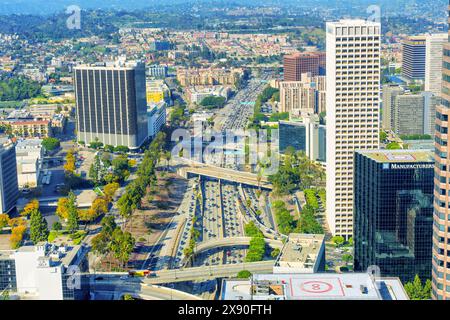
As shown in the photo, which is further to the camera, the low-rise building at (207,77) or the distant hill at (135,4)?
the low-rise building at (207,77)

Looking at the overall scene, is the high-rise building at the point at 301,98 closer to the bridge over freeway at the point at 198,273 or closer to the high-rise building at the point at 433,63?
the high-rise building at the point at 433,63

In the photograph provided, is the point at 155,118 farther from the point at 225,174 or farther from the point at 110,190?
the point at 110,190

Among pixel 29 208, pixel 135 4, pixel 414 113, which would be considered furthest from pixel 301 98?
pixel 135 4

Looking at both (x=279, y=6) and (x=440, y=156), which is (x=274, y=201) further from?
(x=279, y=6)

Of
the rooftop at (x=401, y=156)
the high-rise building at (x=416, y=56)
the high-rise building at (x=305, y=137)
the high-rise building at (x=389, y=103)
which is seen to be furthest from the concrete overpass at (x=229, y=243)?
the high-rise building at (x=416, y=56)

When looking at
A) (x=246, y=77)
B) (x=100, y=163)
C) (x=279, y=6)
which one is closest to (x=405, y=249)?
(x=100, y=163)

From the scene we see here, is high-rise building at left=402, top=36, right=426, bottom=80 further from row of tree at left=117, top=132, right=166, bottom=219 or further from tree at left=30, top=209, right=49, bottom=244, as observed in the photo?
tree at left=30, top=209, right=49, bottom=244

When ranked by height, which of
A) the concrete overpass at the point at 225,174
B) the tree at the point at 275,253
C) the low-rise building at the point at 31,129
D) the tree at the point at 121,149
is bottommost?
the tree at the point at 275,253
